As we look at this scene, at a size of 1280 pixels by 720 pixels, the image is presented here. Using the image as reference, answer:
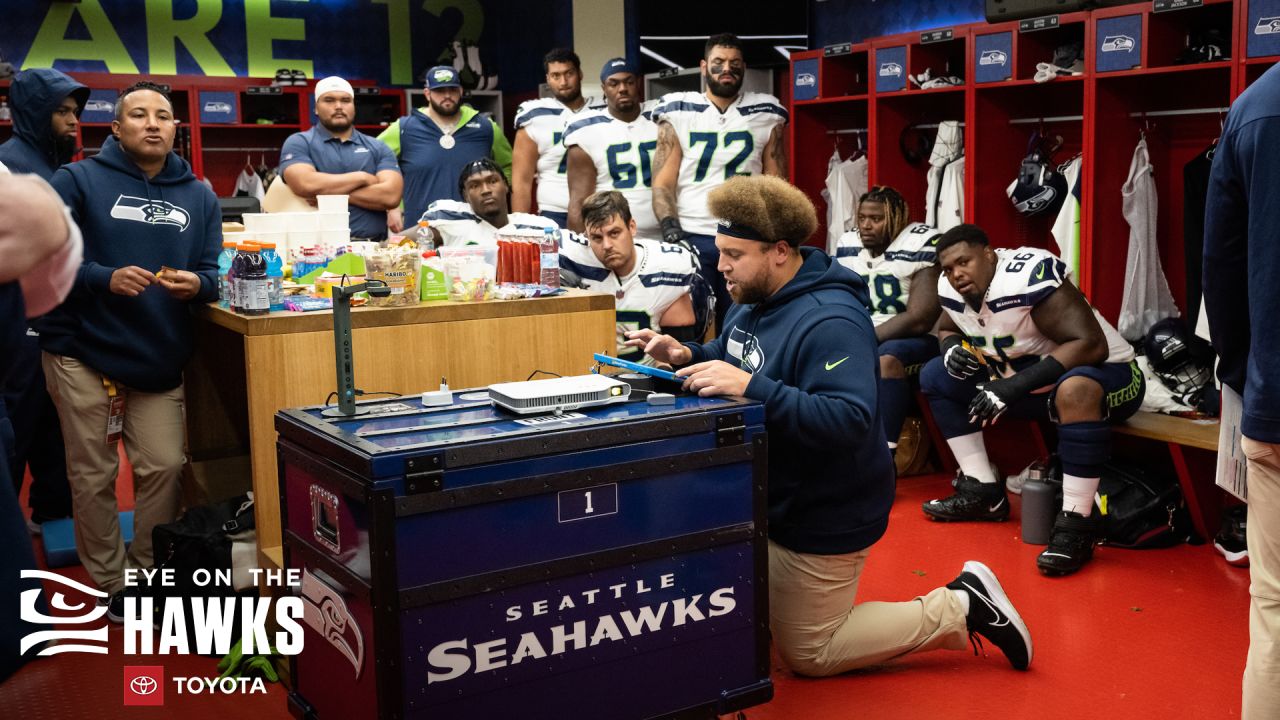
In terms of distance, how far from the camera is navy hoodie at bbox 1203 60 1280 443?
2074 mm

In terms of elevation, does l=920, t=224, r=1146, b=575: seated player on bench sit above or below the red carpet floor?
above

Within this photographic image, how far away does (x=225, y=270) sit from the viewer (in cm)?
373

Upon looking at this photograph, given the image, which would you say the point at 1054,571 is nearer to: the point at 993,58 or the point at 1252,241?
the point at 1252,241

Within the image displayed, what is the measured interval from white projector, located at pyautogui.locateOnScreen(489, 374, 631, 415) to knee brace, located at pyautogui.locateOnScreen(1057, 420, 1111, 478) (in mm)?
2343

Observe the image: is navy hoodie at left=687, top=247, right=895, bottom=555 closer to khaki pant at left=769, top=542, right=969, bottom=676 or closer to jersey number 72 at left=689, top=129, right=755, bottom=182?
khaki pant at left=769, top=542, right=969, bottom=676

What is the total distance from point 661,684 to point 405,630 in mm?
573

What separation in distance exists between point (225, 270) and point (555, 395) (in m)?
1.66

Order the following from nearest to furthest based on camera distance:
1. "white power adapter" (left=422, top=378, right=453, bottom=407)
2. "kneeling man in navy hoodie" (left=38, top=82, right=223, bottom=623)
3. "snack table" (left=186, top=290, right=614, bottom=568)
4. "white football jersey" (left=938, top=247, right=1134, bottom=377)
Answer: "white power adapter" (left=422, top=378, right=453, bottom=407) < "snack table" (left=186, top=290, right=614, bottom=568) < "kneeling man in navy hoodie" (left=38, top=82, right=223, bottom=623) < "white football jersey" (left=938, top=247, right=1134, bottom=377)

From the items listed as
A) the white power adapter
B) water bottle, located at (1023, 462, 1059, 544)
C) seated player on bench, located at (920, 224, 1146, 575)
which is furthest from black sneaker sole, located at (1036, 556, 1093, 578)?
the white power adapter

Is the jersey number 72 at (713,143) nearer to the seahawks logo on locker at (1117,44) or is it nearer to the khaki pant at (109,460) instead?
A: the seahawks logo on locker at (1117,44)

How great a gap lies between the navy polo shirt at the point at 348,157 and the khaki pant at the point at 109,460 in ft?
5.31

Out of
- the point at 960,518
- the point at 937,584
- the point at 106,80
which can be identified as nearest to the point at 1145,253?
the point at 960,518

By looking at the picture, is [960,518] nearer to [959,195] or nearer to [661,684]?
[959,195]

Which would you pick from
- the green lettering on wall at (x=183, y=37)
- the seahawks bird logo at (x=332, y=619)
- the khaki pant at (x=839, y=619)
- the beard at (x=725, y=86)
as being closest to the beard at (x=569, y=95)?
the beard at (x=725, y=86)
